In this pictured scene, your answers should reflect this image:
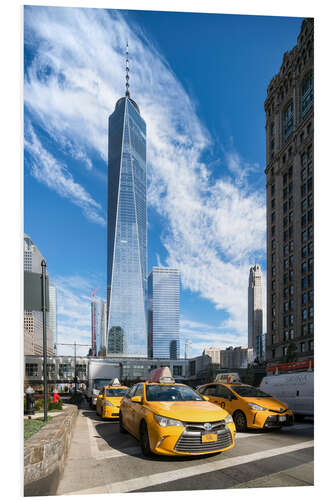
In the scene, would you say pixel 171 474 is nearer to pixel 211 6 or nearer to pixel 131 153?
pixel 211 6

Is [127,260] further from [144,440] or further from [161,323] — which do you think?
[144,440]

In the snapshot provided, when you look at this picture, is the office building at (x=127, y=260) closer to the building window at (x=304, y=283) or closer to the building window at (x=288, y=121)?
the building window at (x=288, y=121)

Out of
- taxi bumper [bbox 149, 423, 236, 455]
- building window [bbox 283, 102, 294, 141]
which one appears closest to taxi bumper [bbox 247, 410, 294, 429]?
taxi bumper [bbox 149, 423, 236, 455]

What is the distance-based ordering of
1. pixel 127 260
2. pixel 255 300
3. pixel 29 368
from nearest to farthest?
pixel 29 368 < pixel 255 300 < pixel 127 260

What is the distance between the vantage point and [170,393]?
775 centimetres

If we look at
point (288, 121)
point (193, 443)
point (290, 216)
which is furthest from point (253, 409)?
point (288, 121)

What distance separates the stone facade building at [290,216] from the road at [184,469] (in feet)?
155

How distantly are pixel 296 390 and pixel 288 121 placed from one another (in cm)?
5130

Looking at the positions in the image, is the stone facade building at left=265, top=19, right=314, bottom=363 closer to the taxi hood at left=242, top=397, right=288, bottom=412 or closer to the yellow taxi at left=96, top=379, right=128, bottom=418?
the yellow taxi at left=96, top=379, right=128, bottom=418

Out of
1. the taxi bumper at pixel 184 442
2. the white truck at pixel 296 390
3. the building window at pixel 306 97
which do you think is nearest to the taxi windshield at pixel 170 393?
the taxi bumper at pixel 184 442

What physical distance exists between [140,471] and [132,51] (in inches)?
316

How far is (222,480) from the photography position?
5277mm

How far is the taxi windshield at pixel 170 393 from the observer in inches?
298
